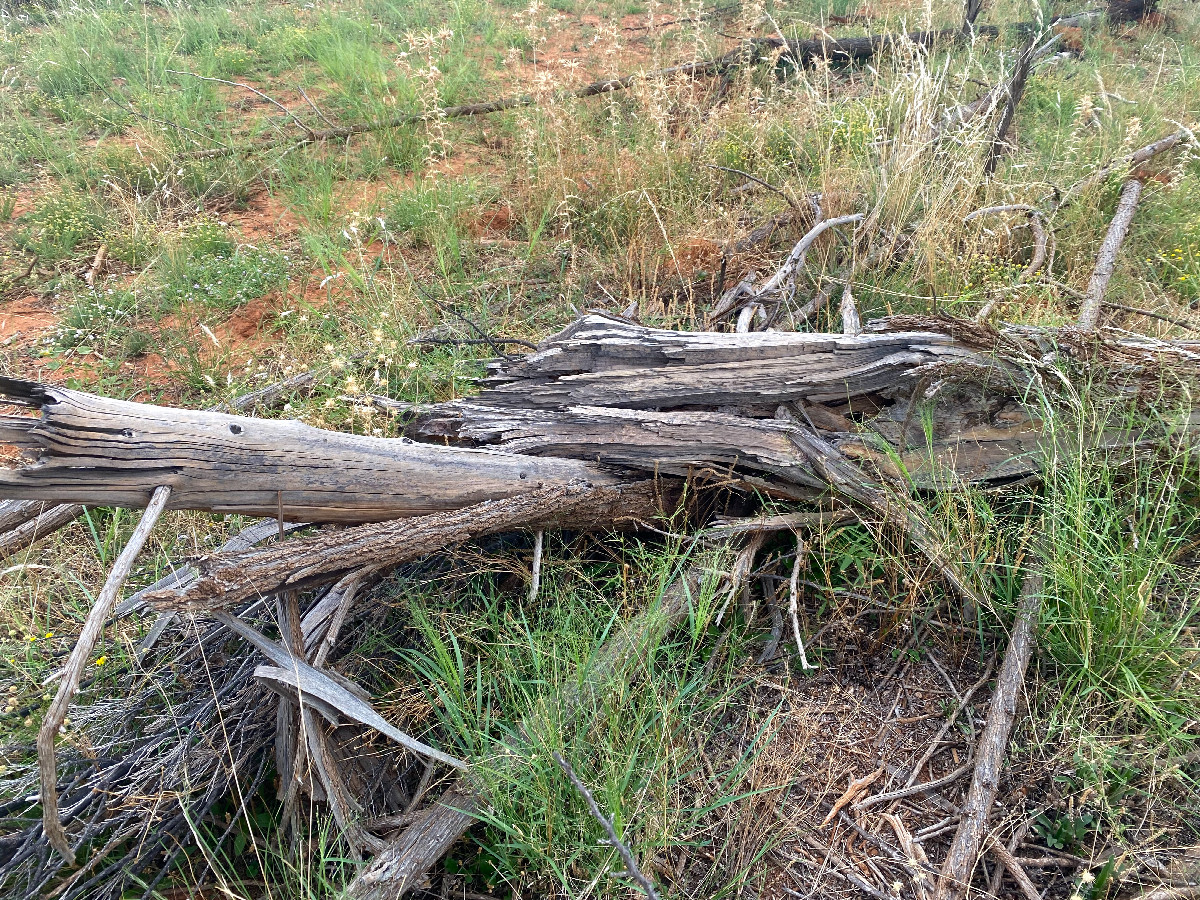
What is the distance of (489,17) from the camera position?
7316 mm

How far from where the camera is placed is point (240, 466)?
171 cm

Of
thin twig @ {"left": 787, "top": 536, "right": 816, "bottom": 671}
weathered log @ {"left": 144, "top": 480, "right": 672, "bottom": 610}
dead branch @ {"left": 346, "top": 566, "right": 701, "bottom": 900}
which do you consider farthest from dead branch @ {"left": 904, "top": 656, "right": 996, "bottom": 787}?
weathered log @ {"left": 144, "top": 480, "right": 672, "bottom": 610}

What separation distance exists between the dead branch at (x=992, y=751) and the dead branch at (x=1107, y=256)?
974 mm

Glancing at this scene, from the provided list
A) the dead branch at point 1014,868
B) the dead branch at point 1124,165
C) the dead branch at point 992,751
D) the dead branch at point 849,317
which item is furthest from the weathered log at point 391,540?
the dead branch at point 1124,165

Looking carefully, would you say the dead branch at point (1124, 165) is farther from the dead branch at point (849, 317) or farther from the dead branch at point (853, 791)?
the dead branch at point (853, 791)

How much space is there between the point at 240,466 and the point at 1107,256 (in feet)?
11.1

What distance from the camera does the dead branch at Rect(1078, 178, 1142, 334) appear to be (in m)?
2.73

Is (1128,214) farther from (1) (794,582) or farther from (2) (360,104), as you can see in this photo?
(2) (360,104)

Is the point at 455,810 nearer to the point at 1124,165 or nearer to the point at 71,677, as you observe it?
the point at 71,677

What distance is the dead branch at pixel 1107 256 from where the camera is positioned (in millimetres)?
2726

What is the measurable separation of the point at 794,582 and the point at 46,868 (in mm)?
2030

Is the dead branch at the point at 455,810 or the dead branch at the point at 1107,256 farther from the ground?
the dead branch at the point at 1107,256

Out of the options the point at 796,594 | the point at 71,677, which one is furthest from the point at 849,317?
the point at 71,677

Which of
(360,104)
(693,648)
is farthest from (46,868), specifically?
(360,104)
